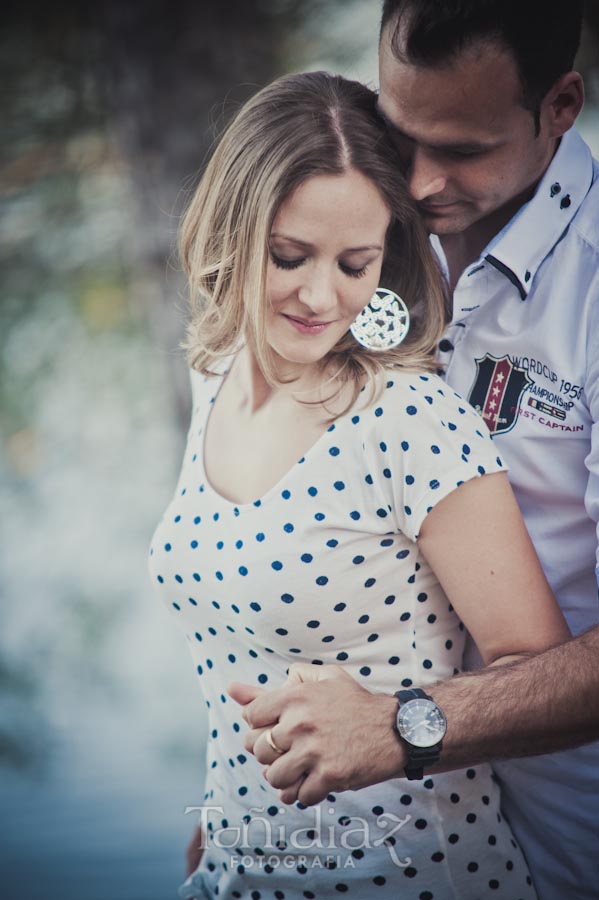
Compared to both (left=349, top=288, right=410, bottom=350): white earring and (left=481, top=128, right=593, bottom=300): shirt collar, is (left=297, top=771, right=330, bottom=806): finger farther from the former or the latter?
(left=481, top=128, right=593, bottom=300): shirt collar

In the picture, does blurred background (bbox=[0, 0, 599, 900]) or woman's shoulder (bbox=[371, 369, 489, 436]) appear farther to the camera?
blurred background (bbox=[0, 0, 599, 900])

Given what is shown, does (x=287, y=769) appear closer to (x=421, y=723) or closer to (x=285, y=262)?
(x=421, y=723)

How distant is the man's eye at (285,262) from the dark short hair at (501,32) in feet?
1.29

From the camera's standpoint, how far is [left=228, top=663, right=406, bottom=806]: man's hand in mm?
1270

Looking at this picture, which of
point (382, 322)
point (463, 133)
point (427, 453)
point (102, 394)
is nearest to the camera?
point (427, 453)

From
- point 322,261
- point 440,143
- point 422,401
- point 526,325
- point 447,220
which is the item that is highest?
point 440,143

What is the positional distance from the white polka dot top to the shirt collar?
246mm

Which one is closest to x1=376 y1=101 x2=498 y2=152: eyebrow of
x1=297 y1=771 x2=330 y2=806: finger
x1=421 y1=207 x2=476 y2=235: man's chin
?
x1=421 y1=207 x2=476 y2=235: man's chin

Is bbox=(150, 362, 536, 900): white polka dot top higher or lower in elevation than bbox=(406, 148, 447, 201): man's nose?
lower

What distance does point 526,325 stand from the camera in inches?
60.7

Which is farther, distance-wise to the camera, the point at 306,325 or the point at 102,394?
the point at 102,394

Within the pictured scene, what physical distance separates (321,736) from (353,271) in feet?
2.50

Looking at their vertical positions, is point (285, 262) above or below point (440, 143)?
below

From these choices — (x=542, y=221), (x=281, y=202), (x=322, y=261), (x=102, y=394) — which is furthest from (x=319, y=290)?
(x=102, y=394)
